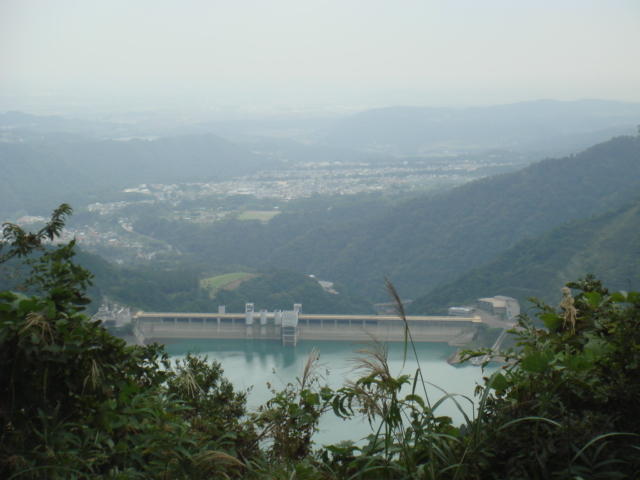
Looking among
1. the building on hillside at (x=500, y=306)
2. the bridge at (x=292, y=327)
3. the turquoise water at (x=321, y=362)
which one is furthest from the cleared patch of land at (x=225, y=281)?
the building on hillside at (x=500, y=306)

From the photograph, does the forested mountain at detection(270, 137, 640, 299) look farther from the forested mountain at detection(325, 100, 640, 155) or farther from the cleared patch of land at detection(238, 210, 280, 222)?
the forested mountain at detection(325, 100, 640, 155)

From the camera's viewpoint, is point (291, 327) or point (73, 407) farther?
point (291, 327)

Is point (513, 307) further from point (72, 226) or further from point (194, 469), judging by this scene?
point (72, 226)

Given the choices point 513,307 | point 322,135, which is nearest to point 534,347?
point 513,307

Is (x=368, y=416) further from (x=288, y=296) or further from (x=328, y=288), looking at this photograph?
(x=328, y=288)

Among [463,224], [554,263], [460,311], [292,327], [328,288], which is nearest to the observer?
[292,327]

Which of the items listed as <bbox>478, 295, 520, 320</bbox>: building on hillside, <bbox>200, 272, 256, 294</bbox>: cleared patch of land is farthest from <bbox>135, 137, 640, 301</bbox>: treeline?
<bbox>478, 295, 520, 320</bbox>: building on hillside

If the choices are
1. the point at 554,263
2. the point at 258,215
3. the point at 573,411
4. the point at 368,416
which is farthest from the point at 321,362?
the point at 258,215
